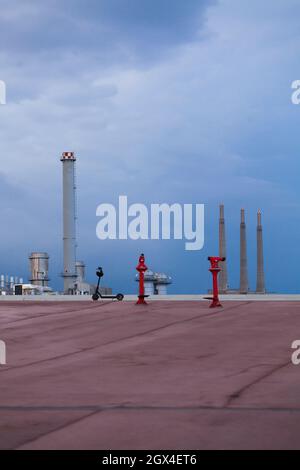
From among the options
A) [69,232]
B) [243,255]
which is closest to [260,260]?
[243,255]

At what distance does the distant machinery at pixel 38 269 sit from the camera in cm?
8600

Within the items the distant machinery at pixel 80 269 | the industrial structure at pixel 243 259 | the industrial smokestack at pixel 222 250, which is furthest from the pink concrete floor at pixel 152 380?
the industrial structure at pixel 243 259

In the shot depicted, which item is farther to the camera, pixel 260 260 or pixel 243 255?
pixel 260 260

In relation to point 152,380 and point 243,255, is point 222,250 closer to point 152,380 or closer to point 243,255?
point 243,255

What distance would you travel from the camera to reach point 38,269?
86.1 meters

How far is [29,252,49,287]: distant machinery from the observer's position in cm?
8600

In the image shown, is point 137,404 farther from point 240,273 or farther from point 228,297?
point 240,273

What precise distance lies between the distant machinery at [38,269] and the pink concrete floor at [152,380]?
67.2 meters

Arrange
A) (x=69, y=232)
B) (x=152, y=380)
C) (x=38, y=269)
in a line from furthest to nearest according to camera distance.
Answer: (x=38, y=269) → (x=69, y=232) → (x=152, y=380)

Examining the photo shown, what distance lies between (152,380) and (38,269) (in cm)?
7652

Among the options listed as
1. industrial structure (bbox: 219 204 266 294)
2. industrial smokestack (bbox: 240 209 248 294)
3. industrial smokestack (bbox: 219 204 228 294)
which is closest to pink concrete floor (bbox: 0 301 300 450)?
industrial smokestack (bbox: 219 204 228 294)

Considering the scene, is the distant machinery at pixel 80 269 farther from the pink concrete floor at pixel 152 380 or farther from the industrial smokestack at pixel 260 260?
the pink concrete floor at pixel 152 380

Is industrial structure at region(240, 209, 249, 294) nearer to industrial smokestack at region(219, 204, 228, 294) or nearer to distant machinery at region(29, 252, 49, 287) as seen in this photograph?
industrial smokestack at region(219, 204, 228, 294)
